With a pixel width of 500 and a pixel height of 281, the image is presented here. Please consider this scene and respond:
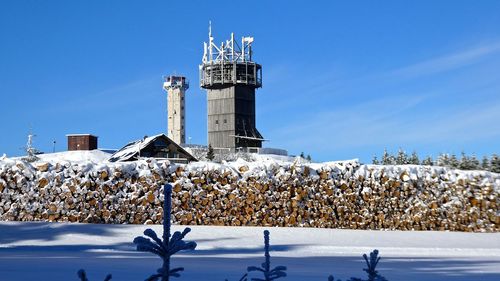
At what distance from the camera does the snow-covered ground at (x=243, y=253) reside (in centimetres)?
881

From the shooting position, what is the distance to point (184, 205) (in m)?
16.9

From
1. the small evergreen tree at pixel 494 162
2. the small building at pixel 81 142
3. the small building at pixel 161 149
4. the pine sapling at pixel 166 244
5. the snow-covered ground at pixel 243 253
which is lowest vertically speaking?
the snow-covered ground at pixel 243 253

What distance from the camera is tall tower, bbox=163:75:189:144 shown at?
6931 cm

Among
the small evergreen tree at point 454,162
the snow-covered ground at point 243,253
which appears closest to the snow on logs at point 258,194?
the snow-covered ground at point 243,253

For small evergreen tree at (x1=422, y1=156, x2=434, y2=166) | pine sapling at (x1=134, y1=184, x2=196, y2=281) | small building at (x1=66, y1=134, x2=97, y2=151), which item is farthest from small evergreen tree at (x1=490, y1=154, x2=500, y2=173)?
pine sapling at (x1=134, y1=184, x2=196, y2=281)

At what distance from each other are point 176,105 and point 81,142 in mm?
33138

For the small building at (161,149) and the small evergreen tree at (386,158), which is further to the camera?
the small evergreen tree at (386,158)

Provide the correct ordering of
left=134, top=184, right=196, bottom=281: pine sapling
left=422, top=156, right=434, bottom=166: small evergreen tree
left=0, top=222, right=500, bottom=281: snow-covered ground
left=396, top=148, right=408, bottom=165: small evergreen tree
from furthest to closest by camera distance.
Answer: left=396, top=148, right=408, bottom=165: small evergreen tree, left=422, top=156, right=434, bottom=166: small evergreen tree, left=0, top=222, right=500, bottom=281: snow-covered ground, left=134, top=184, right=196, bottom=281: pine sapling

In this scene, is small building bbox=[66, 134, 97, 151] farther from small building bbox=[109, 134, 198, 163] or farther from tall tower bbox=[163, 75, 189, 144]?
tall tower bbox=[163, 75, 189, 144]

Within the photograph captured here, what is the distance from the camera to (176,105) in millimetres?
70875

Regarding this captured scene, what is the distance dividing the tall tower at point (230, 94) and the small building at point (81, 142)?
2159 centimetres

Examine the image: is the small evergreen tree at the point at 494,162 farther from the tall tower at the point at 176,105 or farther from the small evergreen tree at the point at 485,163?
the tall tower at the point at 176,105

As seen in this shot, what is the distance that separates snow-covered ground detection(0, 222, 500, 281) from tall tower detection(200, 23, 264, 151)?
41.4 m

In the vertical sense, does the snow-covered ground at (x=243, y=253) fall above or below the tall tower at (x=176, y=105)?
below
